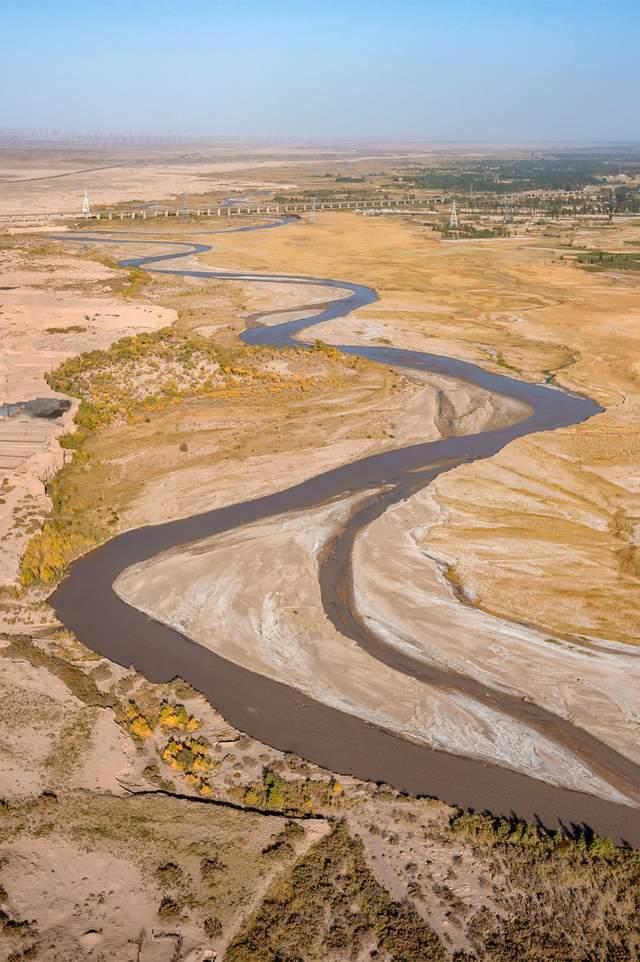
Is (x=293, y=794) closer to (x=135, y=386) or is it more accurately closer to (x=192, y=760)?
(x=192, y=760)

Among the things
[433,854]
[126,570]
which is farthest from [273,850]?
[126,570]

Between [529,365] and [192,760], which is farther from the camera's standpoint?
[529,365]

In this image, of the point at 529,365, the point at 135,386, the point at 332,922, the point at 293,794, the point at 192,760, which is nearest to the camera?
the point at 332,922

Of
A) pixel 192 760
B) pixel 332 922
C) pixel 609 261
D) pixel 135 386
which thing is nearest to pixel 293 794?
pixel 192 760

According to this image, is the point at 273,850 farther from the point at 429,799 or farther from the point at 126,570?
the point at 126,570

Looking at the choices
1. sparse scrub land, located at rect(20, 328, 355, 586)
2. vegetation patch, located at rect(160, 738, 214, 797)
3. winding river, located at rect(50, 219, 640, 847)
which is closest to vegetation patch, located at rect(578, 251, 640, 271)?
sparse scrub land, located at rect(20, 328, 355, 586)

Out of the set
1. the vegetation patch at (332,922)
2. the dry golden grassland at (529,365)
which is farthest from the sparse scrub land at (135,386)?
the vegetation patch at (332,922)

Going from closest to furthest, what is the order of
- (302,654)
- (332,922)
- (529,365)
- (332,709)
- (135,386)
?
(332,922)
(332,709)
(302,654)
(135,386)
(529,365)

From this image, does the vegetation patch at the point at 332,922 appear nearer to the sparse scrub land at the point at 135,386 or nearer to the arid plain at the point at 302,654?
the arid plain at the point at 302,654

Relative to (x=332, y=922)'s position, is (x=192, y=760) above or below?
above
